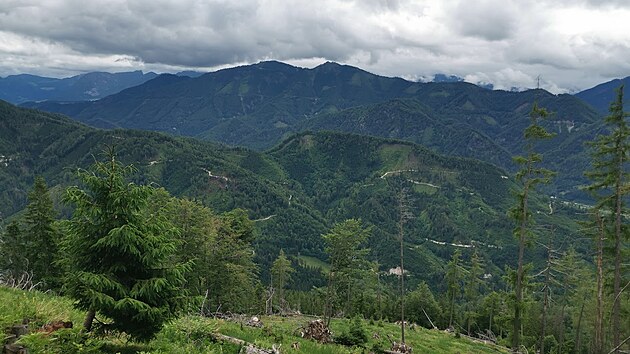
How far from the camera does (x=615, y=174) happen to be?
30328mm

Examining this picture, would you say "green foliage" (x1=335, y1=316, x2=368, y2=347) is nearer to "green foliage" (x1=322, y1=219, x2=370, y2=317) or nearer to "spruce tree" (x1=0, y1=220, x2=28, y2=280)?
"green foliage" (x1=322, y1=219, x2=370, y2=317)

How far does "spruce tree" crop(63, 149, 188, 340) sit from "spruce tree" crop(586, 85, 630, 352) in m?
31.1

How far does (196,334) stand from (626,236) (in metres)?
32.2

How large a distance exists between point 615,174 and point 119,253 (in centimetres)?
3350

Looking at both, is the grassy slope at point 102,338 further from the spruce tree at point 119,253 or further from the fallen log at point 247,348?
the spruce tree at point 119,253

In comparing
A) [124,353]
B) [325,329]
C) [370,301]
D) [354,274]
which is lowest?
[370,301]

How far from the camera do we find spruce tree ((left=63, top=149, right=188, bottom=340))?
11.5 meters

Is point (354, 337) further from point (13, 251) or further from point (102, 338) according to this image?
point (13, 251)

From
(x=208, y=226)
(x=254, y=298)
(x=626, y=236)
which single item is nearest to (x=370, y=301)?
(x=254, y=298)

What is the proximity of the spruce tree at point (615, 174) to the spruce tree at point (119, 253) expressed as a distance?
31150 mm

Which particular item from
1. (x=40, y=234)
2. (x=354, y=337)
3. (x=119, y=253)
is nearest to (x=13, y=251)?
(x=40, y=234)

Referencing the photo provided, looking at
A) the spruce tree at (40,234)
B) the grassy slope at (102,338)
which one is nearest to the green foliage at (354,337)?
the grassy slope at (102,338)

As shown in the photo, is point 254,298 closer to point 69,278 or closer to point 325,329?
point 325,329

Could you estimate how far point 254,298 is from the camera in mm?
64750
